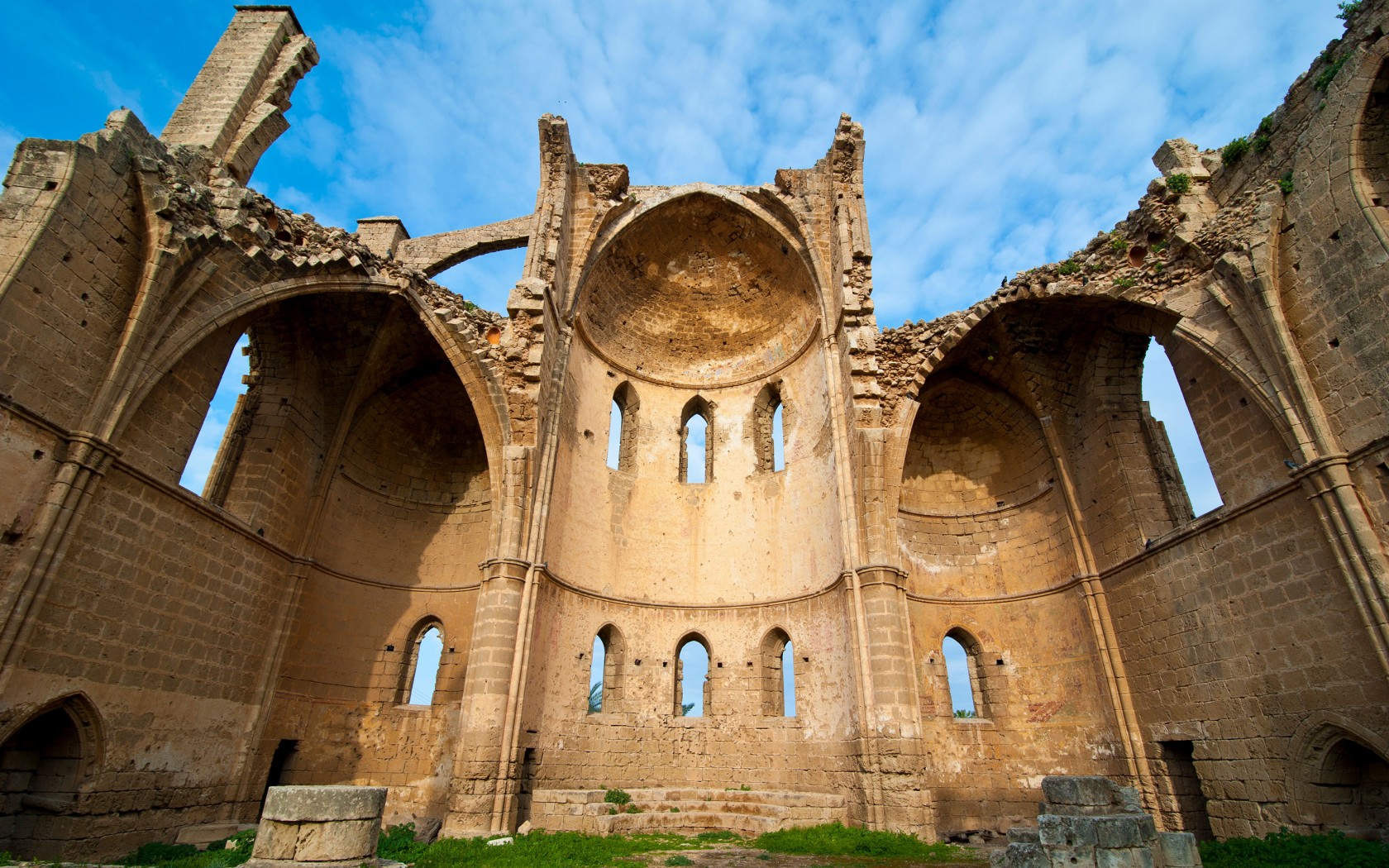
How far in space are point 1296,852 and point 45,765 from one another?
50.4 feet

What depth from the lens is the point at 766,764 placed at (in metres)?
13.0

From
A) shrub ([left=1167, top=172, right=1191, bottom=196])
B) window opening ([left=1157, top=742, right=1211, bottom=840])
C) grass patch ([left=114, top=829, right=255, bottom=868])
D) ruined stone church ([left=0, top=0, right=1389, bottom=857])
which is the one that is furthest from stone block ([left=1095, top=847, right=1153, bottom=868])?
shrub ([left=1167, top=172, right=1191, bottom=196])

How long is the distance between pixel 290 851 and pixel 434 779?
7.87 meters

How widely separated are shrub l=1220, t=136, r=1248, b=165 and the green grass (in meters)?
13.3

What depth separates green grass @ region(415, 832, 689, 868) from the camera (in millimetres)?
8016

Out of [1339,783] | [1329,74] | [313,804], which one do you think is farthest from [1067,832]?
[1329,74]

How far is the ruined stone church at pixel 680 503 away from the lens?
8.81 metres

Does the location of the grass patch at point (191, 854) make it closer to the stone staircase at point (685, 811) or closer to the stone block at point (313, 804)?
the stone block at point (313, 804)

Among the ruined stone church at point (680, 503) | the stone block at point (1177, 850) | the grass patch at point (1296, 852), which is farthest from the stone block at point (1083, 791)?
the ruined stone church at point (680, 503)

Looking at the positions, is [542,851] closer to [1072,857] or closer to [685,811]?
[685,811]

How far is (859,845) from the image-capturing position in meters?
9.34

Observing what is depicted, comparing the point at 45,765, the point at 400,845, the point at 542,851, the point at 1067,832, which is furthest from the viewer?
the point at 400,845

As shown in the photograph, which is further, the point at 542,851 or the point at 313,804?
the point at 542,851

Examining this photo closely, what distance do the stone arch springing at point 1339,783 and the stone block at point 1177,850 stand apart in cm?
352
